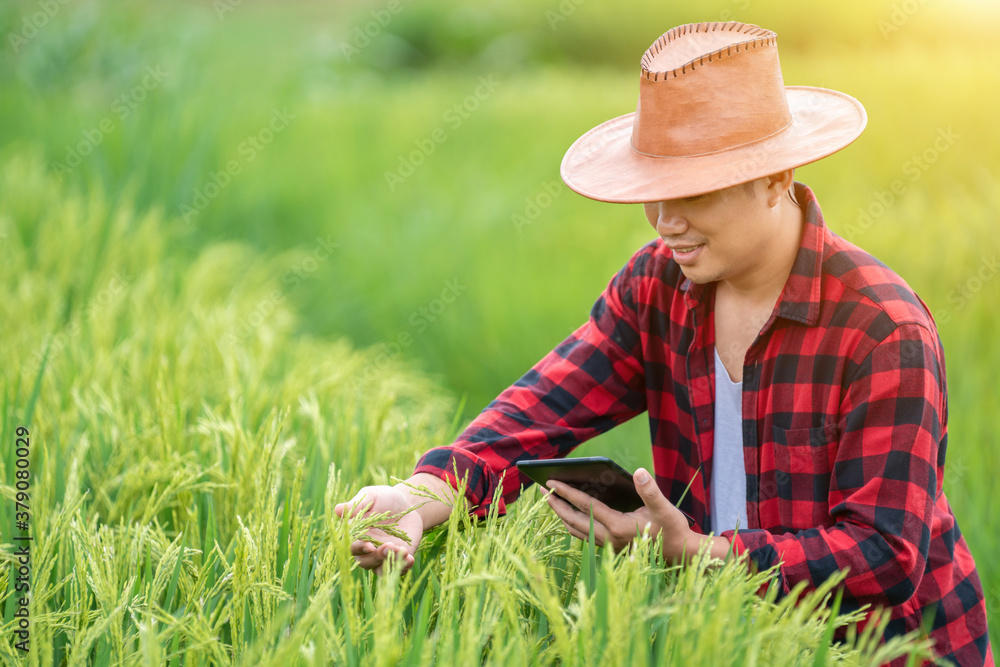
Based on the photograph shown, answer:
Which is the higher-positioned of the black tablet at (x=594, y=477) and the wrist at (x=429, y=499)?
the black tablet at (x=594, y=477)

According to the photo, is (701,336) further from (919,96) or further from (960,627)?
(919,96)

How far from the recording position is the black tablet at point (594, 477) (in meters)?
1.27

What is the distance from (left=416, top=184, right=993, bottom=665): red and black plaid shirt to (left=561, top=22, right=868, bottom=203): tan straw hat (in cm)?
15

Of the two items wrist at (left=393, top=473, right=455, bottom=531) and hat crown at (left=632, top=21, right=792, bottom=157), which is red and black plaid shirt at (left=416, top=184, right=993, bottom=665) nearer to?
wrist at (left=393, top=473, right=455, bottom=531)

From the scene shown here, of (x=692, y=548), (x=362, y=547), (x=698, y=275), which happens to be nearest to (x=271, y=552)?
(x=362, y=547)

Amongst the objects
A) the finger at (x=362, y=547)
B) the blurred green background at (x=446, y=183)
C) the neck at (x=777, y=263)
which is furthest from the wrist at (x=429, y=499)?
the blurred green background at (x=446, y=183)

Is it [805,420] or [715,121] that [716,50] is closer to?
[715,121]

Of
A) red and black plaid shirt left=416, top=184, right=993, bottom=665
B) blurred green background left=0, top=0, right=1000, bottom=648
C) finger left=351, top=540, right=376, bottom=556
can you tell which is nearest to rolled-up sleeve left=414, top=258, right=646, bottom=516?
red and black plaid shirt left=416, top=184, right=993, bottom=665

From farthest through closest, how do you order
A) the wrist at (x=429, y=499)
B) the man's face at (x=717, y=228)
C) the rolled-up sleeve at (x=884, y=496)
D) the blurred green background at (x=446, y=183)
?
the blurred green background at (x=446, y=183) → the wrist at (x=429, y=499) → the man's face at (x=717, y=228) → the rolled-up sleeve at (x=884, y=496)

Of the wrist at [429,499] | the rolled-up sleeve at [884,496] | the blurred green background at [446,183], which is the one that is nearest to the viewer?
the rolled-up sleeve at [884,496]

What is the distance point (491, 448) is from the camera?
1.52 metres

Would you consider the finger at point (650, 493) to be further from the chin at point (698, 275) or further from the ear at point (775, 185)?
the ear at point (775, 185)

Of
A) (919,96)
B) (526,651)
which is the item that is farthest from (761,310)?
(919,96)

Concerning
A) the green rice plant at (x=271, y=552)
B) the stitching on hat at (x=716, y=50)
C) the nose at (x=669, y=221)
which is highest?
the stitching on hat at (x=716, y=50)
